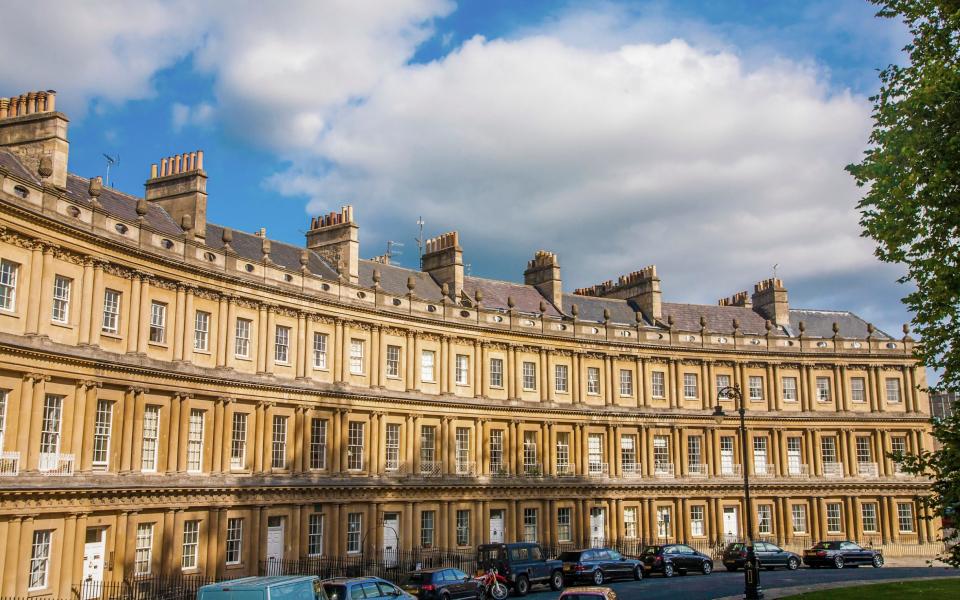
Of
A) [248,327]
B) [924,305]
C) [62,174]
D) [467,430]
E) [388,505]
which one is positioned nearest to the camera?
[924,305]

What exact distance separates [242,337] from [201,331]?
82.3 inches

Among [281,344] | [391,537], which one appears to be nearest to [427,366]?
[391,537]

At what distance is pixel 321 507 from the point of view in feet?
130

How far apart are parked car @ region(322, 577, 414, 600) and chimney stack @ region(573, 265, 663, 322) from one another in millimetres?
34974

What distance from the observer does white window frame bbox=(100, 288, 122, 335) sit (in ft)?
104

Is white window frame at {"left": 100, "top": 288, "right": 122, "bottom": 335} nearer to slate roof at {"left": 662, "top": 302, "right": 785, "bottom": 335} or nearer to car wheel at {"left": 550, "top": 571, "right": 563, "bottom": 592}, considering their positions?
car wheel at {"left": 550, "top": 571, "right": 563, "bottom": 592}

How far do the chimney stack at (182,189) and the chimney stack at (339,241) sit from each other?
6950mm

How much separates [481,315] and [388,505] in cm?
1117

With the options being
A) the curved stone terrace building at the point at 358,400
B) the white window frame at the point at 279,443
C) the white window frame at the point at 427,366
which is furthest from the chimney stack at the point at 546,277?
the white window frame at the point at 279,443

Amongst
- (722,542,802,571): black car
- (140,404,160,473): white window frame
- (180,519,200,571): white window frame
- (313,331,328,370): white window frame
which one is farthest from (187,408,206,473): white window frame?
(722,542,802,571): black car

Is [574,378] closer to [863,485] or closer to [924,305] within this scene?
[863,485]

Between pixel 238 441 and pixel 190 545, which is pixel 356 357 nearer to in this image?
pixel 238 441

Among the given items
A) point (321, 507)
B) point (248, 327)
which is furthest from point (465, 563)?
point (248, 327)

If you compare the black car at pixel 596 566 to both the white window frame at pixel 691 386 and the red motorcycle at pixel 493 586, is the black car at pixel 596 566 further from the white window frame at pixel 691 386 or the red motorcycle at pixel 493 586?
the white window frame at pixel 691 386
